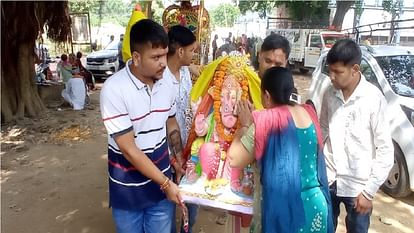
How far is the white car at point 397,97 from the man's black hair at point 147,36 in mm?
2439

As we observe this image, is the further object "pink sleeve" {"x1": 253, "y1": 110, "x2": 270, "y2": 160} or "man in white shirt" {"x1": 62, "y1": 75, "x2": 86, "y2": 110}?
"man in white shirt" {"x1": 62, "y1": 75, "x2": 86, "y2": 110}

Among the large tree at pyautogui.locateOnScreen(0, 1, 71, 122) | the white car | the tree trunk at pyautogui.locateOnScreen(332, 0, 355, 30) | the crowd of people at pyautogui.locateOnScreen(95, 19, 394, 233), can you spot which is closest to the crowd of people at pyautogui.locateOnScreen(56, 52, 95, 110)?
the large tree at pyautogui.locateOnScreen(0, 1, 71, 122)

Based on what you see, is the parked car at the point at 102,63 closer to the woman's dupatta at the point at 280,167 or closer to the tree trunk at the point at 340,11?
the woman's dupatta at the point at 280,167

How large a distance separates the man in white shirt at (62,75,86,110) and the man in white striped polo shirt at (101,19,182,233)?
7.83 meters

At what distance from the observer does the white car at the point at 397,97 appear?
431 centimetres

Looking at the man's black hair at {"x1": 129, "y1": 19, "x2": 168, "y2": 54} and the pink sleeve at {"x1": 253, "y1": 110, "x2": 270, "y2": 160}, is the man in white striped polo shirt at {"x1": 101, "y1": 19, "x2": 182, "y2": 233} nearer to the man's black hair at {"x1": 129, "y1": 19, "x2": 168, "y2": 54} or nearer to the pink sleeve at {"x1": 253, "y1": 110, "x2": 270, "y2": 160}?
the man's black hair at {"x1": 129, "y1": 19, "x2": 168, "y2": 54}

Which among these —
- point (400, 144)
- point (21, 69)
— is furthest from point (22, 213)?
point (21, 69)

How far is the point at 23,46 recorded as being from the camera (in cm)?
860

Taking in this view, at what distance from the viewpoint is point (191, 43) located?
2.74 meters

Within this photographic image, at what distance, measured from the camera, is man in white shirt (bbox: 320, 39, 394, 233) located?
2.20m

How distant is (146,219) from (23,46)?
7.72 m

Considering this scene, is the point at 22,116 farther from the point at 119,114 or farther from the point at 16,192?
the point at 119,114

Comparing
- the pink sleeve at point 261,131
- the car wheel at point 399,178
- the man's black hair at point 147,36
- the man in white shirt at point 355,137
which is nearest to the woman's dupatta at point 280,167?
the pink sleeve at point 261,131

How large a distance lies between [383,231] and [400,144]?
108cm
